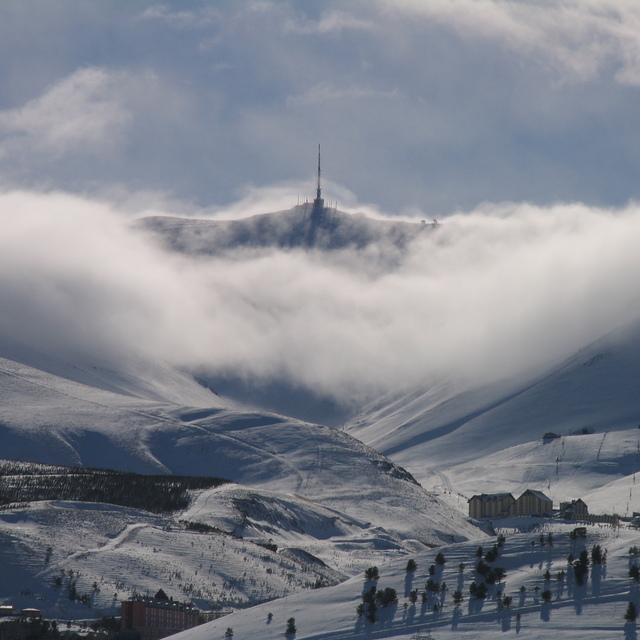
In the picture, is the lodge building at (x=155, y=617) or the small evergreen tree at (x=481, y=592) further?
the lodge building at (x=155, y=617)

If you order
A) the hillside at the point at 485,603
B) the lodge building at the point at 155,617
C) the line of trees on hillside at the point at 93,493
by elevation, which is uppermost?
the line of trees on hillside at the point at 93,493

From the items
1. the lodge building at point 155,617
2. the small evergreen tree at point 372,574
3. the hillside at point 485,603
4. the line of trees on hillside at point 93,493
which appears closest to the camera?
the hillside at point 485,603

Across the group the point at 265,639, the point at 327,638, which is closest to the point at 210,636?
the point at 265,639

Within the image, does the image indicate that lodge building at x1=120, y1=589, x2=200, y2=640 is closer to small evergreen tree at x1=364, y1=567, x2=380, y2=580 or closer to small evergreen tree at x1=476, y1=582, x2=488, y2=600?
small evergreen tree at x1=364, y1=567, x2=380, y2=580

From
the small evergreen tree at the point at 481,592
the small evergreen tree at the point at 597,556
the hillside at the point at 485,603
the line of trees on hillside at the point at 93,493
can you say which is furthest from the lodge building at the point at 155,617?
the line of trees on hillside at the point at 93,493

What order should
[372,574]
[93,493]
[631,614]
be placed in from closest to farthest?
[631,614], [372,574], [93,493]

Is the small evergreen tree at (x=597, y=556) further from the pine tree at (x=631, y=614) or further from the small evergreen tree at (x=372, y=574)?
the small evergreen tree at (x=372, y=574)

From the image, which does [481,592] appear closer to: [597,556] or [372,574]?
[597,556]

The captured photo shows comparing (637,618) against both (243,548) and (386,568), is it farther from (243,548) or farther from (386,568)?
(243,548)

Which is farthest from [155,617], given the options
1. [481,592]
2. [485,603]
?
[485,603]

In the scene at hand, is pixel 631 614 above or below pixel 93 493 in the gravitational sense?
below

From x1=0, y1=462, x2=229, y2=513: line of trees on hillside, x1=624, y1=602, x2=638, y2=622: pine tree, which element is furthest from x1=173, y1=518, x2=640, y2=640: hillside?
x1=0, y1=462, x2=229, y2=513: line of trees on hillside

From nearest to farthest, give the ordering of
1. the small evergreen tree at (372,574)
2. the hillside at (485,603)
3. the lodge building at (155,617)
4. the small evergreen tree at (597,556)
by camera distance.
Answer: the hillside at (485,603), the small evergreen tree at (597,556), the small evergreen tree at (372,574), the lodge building at (155,617)
